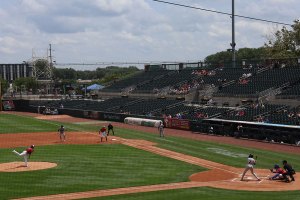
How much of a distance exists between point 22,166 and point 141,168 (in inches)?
235

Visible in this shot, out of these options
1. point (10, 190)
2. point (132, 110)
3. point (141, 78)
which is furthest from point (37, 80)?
point (10, 190)

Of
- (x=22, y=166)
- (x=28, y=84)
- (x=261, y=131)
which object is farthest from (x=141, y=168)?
(x=28, y=84)

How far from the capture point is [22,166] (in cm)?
2225

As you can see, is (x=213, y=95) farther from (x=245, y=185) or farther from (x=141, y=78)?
(x=245, y=185)

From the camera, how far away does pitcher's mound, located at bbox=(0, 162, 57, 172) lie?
70.1 feet

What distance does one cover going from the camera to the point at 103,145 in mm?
30234

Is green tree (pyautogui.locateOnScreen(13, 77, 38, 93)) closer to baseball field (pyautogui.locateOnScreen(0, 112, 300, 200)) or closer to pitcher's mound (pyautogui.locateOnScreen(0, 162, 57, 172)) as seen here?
baseball field (pyautogui.locateOnScreen(0, 112, 300, 200))

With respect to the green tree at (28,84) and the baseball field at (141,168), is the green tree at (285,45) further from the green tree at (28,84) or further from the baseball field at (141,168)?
the green tree at (28,84)

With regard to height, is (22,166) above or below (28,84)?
below

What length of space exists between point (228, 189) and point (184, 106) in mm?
31632

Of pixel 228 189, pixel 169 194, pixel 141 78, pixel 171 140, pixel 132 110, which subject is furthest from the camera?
pixel 141 78

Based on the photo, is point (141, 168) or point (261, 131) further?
point (261, 131)

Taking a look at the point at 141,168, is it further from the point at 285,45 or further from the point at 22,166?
the point at 285,45

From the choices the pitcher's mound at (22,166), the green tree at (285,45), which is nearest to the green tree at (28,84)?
the green tree at (285,45)
